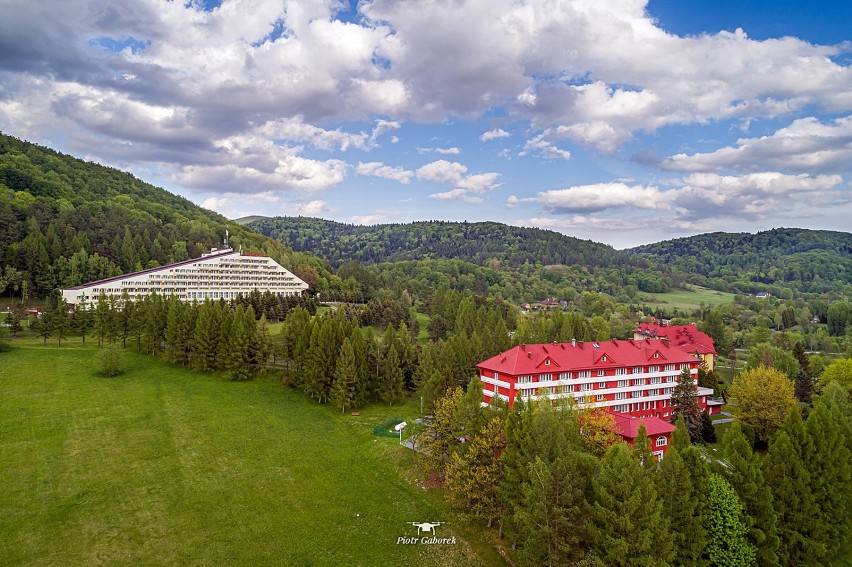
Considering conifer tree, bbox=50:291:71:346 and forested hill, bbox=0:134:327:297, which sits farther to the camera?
→ forested hill, bbox=0:134:327:297

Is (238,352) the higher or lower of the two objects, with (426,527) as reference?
higher

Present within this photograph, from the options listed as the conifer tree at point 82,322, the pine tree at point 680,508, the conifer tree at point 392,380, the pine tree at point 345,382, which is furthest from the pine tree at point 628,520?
the conifer tree at point 82,322

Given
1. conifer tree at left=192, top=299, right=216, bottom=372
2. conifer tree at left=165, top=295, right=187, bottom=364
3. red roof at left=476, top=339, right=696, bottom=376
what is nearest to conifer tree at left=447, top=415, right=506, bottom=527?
red roof at left=476, top=339, right=696, bottom=376

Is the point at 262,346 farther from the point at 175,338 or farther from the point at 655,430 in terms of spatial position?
the point at 655,430

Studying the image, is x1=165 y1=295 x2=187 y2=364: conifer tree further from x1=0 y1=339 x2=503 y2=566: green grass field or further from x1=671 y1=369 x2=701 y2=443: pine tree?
x1=671 y1=369 x2=701 y2=443: pine tree

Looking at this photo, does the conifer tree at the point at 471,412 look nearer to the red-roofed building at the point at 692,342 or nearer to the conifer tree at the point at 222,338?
the conifer tree at the point at 222,338

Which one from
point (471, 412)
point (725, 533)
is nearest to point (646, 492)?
point (725, 533)
